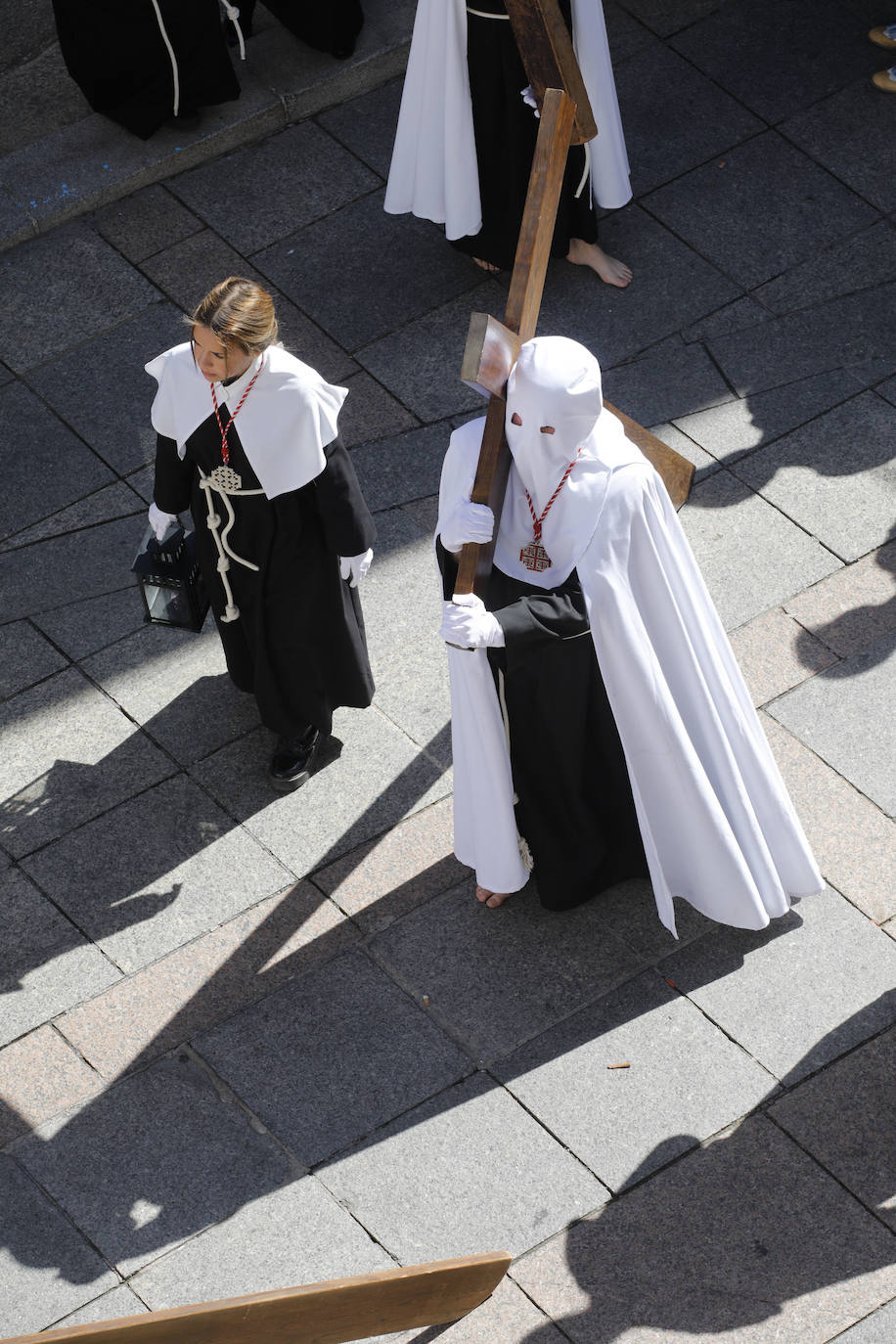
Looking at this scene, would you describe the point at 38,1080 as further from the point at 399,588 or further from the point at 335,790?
the point at 399,588

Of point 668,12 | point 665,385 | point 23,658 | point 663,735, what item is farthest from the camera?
point 668,12

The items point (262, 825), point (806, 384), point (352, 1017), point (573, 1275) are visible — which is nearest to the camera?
point (573, 1275)

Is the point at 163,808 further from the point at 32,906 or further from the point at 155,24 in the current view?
the point at 155,24

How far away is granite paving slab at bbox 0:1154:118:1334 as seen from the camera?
4.42m

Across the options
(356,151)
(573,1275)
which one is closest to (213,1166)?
(573,1275)

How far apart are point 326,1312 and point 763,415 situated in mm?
4193

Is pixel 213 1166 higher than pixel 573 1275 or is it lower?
A: higher

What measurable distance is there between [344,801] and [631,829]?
1064mm

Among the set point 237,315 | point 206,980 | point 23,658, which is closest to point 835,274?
point 237,315

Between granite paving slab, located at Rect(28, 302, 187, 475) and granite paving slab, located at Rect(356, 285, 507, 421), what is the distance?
900 millimetres

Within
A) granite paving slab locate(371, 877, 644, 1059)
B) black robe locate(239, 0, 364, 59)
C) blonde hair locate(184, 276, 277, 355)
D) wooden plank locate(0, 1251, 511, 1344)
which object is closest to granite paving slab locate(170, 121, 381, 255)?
black robe locate(239, 0, 364, 59)

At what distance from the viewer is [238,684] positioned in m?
5.75

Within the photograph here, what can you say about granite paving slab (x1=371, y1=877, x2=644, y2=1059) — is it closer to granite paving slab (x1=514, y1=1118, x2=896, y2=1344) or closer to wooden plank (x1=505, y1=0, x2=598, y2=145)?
granite paving slab (x1=514, y1=1118, x2=896, y2=1344)

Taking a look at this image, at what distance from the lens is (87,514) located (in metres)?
6.57
